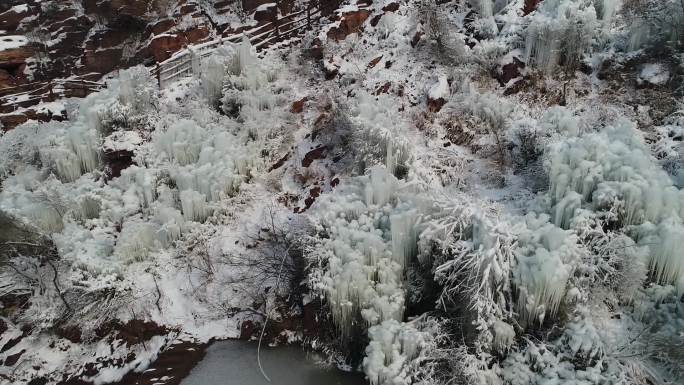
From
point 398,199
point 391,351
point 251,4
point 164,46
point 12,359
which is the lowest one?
point 12,359

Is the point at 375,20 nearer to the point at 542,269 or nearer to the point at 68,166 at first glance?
the point at 68,166

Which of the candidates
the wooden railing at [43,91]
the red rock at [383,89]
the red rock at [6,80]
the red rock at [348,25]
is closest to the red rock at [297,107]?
the red rock at [383,89]

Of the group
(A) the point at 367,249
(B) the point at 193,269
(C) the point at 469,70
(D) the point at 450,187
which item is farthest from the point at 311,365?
(C) the point at 469,70

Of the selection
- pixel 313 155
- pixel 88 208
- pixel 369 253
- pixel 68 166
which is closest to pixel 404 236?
pixel 369 253

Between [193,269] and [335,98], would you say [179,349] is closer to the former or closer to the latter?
[193,269]

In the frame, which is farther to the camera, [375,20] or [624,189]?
[375,20]

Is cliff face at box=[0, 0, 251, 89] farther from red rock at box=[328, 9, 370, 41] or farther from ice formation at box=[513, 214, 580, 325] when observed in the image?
ice formation at box=[513, 214, 580, 325]
